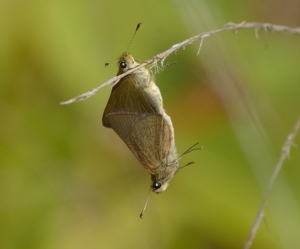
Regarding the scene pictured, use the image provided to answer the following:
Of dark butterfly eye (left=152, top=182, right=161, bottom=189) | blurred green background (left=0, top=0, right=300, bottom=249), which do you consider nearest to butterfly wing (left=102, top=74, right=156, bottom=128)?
dark butterfly eye (left=152, top=182, right=161, bottom=189)

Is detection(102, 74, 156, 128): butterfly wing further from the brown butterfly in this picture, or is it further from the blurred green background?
the blurred green background

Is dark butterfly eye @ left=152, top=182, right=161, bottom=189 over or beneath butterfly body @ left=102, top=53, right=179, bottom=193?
beneath

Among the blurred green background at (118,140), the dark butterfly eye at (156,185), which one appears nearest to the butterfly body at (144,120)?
the dark butterfly eye at (156,185)

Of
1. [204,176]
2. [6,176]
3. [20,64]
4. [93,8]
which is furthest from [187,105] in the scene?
[6,176]

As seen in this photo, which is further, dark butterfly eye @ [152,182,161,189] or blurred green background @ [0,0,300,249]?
blurred green background @ [0,0,300,249]
